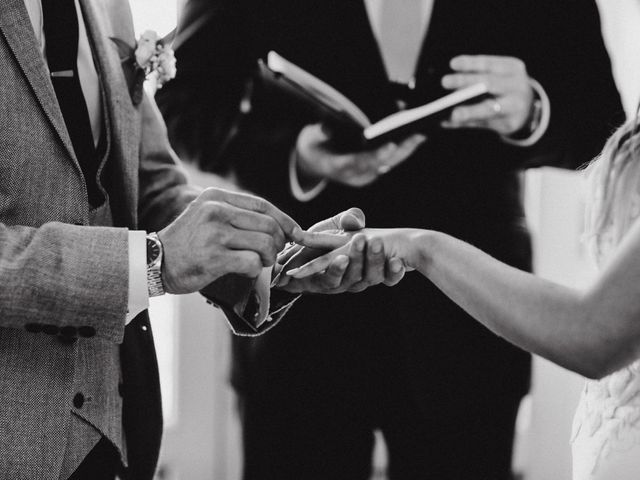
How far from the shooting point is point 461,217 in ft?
7.70

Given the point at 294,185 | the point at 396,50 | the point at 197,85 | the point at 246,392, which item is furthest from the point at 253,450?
the point at 396,50

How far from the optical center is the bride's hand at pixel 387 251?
57.9 inches

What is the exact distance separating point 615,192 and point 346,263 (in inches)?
22.0

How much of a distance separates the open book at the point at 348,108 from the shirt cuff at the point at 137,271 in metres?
1.32

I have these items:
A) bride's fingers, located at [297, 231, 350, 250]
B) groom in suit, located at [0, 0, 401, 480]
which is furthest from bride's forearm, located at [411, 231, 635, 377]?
groom in suit, located at [0, 0, 401, 480]

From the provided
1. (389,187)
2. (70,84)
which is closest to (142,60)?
(70,84)

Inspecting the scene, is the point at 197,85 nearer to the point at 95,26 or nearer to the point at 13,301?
the point at 95,26

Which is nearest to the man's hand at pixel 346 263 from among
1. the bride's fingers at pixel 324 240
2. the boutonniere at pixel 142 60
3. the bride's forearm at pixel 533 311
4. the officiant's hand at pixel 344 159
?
the bride's fingers at pixel 324 240

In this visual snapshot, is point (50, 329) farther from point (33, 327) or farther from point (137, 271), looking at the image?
point (137, 271)

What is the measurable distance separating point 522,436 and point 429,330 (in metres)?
0.49

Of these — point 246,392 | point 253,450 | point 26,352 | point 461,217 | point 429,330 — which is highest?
point 461,217

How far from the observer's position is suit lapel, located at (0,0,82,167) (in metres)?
1.12

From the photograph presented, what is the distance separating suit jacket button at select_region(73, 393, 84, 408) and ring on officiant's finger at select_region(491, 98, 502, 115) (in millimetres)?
1672

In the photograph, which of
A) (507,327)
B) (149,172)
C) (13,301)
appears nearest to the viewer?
(13,301)
